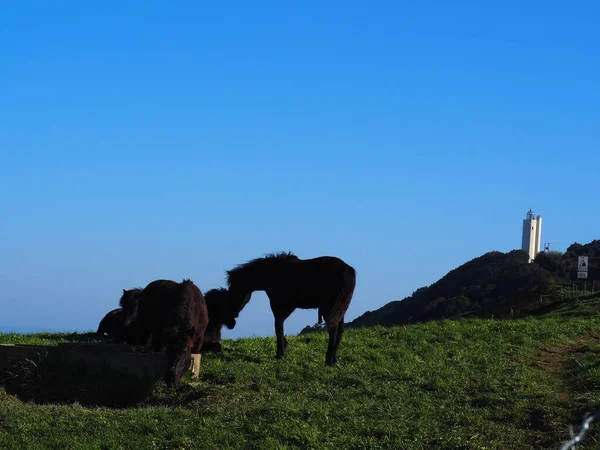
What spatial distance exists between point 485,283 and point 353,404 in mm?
49023

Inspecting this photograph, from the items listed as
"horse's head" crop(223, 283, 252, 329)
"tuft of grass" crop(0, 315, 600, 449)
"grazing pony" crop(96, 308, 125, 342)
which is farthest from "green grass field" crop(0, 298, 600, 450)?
"grazing pony" crop(96, 308, 125, 342)

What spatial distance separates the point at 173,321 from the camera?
1474 centimetres

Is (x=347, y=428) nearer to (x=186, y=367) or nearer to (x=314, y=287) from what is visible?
(x=186, y=367)

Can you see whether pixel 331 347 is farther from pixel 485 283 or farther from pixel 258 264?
pixel 485 283

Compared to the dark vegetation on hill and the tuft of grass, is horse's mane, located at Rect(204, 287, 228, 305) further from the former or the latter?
the dark vegetation on hill

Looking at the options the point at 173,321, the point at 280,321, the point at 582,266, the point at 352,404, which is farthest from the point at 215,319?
the point at 582,266

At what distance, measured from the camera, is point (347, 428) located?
10.4 metres

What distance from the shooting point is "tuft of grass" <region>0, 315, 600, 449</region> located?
10.1 m

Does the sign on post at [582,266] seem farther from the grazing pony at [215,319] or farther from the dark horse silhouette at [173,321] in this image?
the dark horse silhouette at [173,321]

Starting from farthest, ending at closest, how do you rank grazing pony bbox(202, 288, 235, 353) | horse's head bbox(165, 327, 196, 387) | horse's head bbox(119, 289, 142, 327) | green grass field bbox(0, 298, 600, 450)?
1. horse's head bbox(119, 289, 142, 327)
2. grazing pony bbox(202, 288, 235, 353)
3. horse's head bbox(165, 327, 196, 387)
4. green grass field bbox(0, 298, 600, 450)

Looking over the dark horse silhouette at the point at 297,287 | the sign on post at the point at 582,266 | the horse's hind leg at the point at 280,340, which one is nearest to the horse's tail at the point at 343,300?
the dark horse silhouette at the point at 297,287

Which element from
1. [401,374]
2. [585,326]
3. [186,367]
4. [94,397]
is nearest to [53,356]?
[94,397]

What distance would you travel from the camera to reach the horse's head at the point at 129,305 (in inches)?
728

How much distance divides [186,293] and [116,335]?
13.4 ft
